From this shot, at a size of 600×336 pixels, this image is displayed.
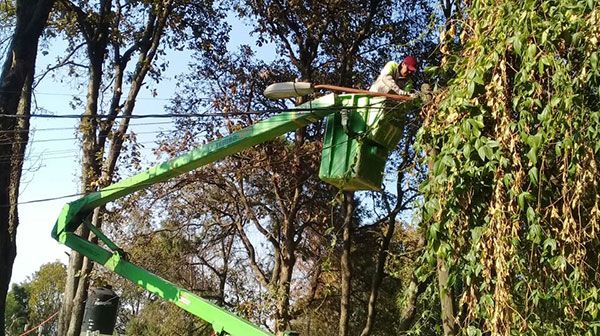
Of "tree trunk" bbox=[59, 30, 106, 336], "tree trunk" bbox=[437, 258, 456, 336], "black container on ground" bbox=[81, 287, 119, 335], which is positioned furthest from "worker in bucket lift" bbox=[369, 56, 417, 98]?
"tree trunk" bbox=[59, 30, 106, 336]

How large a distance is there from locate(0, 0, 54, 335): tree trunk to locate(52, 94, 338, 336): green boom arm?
1.26 metres

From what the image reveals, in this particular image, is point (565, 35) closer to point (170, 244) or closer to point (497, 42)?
point (497, 42)

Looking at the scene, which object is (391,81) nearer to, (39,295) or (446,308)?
(446,308)

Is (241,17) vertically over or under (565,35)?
over

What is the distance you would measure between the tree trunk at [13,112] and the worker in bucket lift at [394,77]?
16.9ft

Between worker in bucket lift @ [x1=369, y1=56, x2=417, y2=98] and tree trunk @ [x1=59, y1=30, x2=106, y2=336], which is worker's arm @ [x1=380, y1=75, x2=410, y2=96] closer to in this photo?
worker in bucket lift @ [x1=369, y1=56, x2=417, y2=98]

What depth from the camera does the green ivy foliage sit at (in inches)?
156

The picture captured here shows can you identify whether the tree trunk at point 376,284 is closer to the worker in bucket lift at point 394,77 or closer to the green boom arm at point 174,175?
the green boom arm at point 174,175

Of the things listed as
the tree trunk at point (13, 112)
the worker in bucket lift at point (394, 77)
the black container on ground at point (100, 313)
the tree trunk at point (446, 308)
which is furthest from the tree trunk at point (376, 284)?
the tree trunk at point (446, 308)

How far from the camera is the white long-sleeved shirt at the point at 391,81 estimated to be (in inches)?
237

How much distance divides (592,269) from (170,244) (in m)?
16.7

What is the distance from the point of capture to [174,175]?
7.69 m

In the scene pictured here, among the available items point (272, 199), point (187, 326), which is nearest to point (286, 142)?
point (272, 199)

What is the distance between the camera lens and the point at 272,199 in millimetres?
16516
